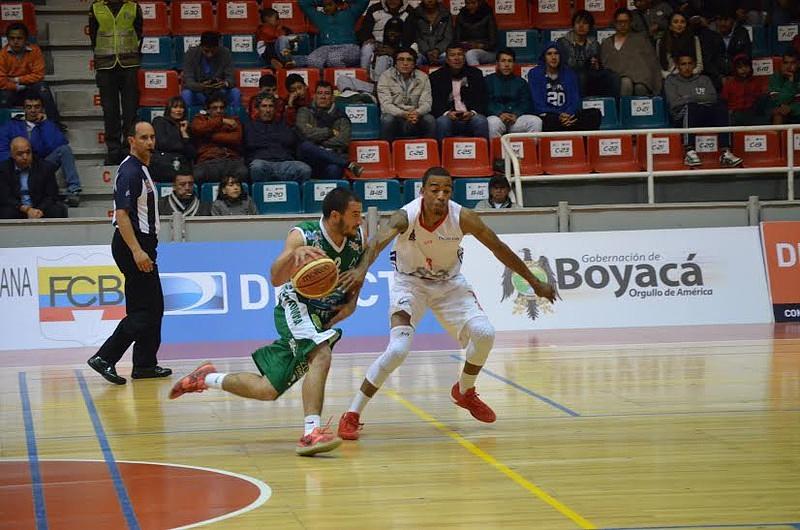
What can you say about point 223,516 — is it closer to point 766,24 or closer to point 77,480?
point 77,480

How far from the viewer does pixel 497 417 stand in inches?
356

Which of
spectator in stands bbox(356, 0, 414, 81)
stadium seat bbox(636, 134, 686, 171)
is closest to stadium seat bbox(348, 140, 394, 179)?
spectator in stands bbox(356, 0, 414, 81)

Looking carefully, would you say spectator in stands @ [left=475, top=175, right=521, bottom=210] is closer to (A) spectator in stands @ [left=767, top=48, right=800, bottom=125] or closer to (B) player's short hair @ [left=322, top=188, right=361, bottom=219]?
(A) spectator in stands @ [left=767, top=48, right=800, bottom=125]

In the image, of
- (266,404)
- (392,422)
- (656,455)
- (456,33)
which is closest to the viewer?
(656,455)

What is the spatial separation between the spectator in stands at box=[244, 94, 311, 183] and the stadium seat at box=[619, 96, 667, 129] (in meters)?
4.82

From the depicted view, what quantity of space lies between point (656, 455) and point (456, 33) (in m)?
12.3

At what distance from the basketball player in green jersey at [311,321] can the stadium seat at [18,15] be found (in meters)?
12.3

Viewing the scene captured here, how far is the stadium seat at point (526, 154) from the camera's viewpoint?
17.4 metres

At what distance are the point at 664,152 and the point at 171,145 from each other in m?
6.79

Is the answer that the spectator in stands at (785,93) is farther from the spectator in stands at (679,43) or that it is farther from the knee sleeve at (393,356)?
the knee sleeve at (393,356)

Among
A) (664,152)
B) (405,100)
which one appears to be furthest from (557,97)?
(405,100)

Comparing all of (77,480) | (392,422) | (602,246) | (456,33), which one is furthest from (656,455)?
(456,33)

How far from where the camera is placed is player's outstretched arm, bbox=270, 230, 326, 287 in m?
7.39

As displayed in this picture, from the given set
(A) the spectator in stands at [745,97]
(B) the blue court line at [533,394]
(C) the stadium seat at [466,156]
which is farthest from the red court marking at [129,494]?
(A) the spectator in stands at [745,97]
